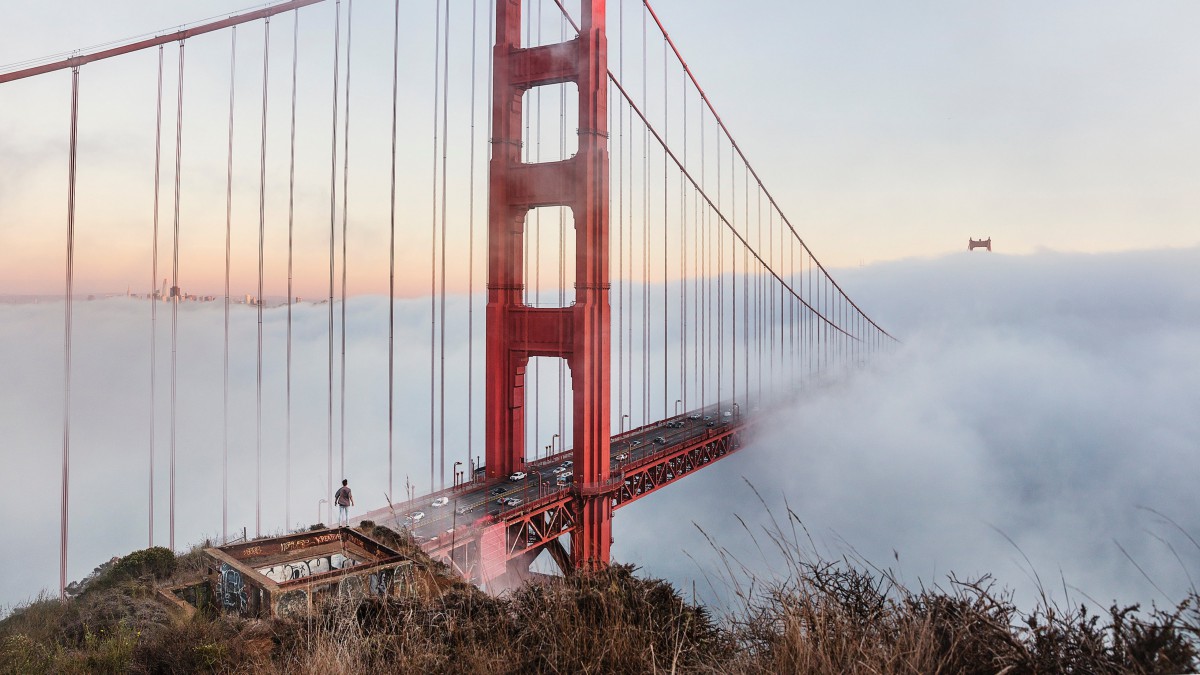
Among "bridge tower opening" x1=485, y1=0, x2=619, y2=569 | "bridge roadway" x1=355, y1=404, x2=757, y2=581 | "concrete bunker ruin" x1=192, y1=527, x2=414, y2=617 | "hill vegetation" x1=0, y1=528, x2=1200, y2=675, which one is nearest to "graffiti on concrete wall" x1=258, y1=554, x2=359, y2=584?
"concrete bunker ruin" x1=192, y1=527, x2=414, y2=617

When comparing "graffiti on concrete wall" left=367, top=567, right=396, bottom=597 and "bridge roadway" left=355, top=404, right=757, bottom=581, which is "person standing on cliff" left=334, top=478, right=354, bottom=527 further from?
"graffiti on concrete wall" left=367, top=567, right=396, bottom=597

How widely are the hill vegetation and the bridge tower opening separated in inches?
477

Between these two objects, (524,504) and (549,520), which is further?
(549,520)

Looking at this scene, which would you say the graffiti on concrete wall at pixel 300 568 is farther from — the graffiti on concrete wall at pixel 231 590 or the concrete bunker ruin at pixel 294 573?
the graffiti on concrete wall at pixel 231 590

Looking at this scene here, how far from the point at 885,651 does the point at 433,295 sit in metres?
14.8

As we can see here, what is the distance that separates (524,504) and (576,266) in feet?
19.0

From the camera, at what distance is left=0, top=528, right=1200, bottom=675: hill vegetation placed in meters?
2.51

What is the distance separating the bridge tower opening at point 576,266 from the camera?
17141mm

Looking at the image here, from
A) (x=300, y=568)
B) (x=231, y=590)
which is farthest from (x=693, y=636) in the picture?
(x=300, y=568)

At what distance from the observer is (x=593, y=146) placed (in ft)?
56.2

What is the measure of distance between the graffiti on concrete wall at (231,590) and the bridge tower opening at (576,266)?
9622 millimetres

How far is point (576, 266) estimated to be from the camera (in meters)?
17.3

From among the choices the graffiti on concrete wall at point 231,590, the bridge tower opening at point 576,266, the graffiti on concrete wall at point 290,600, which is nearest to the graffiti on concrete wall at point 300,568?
the graffiti on concrete wall at point 231,590

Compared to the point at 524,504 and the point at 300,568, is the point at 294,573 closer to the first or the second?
the point at 300,568
